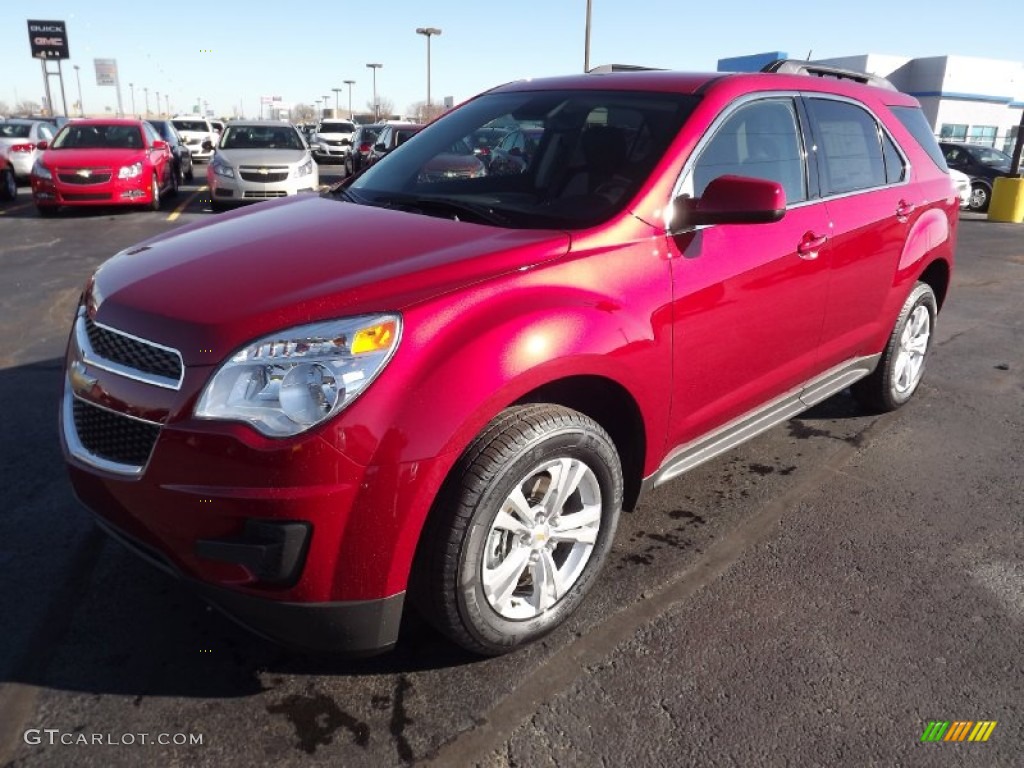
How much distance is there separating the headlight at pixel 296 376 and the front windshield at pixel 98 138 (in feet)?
43.4

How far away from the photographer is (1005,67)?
145ft

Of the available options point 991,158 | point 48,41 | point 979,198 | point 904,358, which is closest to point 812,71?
point 904,358

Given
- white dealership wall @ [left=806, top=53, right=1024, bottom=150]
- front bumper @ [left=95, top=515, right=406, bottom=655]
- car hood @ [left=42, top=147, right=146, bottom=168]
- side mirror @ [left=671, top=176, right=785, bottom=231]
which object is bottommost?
front bumper @ [left=95, top=515, right=406, bottom=655]

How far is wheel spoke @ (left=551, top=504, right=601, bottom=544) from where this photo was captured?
2558 mm

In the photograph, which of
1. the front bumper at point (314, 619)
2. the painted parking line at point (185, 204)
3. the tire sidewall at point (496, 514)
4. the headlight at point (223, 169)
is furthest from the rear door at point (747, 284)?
the painted parking line at point (185, 204)

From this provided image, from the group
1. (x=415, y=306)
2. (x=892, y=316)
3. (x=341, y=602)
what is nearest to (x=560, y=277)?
Answer: (x=415, y=306)

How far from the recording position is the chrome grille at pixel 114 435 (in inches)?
83.6

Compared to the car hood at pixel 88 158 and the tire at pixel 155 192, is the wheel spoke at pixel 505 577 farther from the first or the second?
the tire at pixel 155 192

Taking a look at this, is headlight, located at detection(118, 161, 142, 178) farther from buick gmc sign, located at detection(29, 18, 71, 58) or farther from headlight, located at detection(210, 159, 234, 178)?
buick gmc sign, located at detection(29, 18, 71, 58)

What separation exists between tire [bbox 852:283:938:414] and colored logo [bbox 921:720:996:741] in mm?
2513

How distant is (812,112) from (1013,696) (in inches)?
98.7

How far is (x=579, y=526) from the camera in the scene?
2615 mm

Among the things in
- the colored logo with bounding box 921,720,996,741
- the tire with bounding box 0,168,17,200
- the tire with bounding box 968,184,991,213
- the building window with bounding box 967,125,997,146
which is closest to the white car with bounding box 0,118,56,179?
the tire with bounding box 0,168,17,200

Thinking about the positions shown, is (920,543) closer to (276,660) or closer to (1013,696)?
(1013,696)
